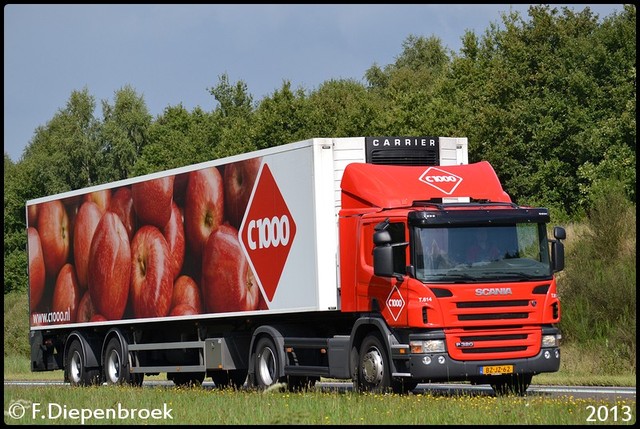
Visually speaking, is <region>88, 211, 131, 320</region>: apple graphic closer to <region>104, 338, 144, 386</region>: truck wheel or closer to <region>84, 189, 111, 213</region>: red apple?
<region>84, 189, 111, 213</region>: red apple

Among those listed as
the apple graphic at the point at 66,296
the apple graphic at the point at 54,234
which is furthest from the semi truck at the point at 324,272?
the apple graphic at the point at 54,234

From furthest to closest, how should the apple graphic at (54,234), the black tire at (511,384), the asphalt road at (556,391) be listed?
1. the apple graphic at (54,234)
2. the black tire at (511,384)
3. the asphalt road at (556,391)

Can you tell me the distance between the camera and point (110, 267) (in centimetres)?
→ 2659

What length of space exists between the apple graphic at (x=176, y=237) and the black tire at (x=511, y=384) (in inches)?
268

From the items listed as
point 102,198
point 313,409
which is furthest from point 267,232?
point 102,198

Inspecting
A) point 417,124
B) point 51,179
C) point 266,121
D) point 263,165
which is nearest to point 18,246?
point 51,179

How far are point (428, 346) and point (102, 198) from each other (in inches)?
419

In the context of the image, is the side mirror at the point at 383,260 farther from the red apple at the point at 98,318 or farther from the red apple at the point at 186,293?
the red apple at the point at 98,318

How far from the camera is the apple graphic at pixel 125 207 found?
25797mm

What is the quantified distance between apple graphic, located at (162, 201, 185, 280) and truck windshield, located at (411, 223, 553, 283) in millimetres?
6679

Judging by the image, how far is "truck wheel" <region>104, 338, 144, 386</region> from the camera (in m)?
25.9

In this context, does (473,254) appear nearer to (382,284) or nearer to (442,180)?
(382,284)

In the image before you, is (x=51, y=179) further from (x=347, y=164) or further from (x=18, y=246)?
(x=347, y=164)

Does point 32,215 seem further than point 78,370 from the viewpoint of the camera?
Yes
